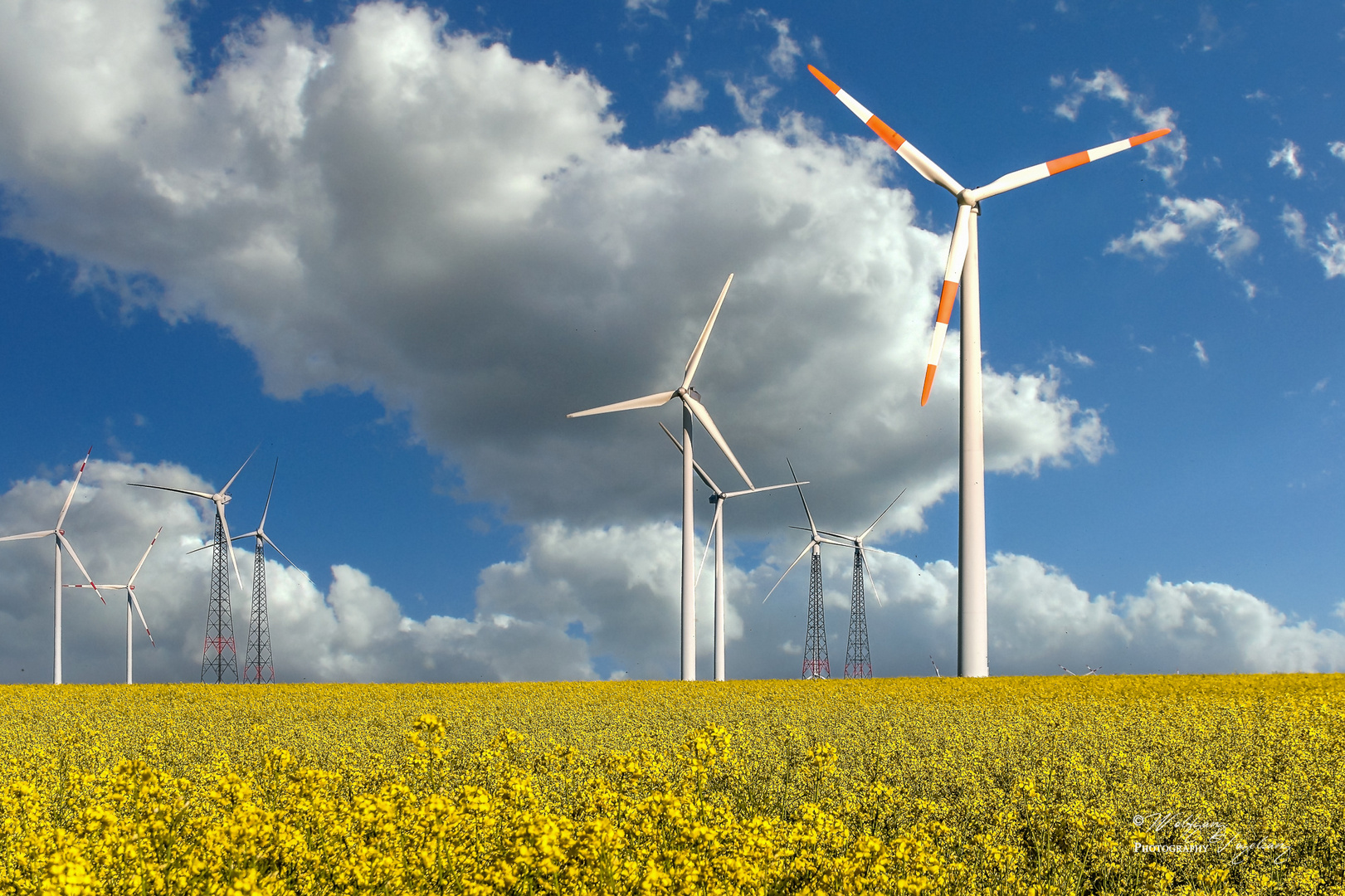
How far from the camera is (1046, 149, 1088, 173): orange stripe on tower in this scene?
41.2 m

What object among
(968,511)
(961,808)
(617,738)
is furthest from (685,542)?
(961,808)

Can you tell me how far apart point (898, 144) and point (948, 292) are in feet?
37.7

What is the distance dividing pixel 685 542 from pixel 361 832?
3661cm

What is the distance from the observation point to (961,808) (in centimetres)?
1094

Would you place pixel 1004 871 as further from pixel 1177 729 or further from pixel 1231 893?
pixel 1177 729

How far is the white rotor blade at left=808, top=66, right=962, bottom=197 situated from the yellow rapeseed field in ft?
86.6

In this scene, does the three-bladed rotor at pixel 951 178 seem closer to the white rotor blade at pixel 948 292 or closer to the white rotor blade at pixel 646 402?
the white rotor blade at pixel 948 292

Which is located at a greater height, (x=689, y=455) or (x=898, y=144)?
(x=898, y=144)

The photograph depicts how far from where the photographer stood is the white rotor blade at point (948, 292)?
33219 millimetres

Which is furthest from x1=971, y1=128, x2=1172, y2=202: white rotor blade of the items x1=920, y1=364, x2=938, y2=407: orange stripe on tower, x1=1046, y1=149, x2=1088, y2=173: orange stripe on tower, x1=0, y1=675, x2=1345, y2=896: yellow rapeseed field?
x1=0, y1=675, x2=1345, y2=896: yellow rapeseed field

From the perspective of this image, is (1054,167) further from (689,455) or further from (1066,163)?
(689,455)

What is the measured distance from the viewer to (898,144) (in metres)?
42.1

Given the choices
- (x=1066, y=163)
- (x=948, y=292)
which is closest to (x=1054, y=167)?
(x=1066, y=163)

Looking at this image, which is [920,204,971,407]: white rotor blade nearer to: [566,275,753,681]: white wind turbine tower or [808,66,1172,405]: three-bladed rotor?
[808,66,1172,405]: three-bladed rotor
